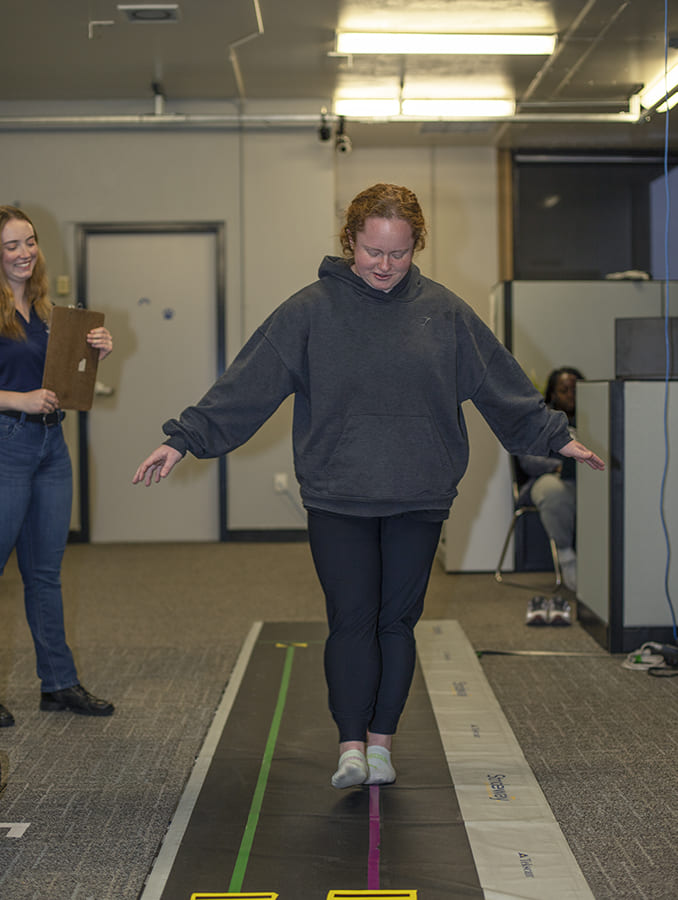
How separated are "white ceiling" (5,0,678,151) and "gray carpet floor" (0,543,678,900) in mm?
2880

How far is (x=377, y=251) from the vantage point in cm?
208

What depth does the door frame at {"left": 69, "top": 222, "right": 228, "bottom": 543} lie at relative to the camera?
6.42m

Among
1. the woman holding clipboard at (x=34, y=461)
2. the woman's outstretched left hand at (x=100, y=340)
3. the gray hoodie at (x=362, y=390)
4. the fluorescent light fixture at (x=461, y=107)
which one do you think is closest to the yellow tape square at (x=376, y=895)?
the gray hoodie at (x=362, y=390)

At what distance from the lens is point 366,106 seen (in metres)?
6.26

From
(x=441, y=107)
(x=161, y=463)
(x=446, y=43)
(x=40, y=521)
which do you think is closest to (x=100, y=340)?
(x=40, y=521)

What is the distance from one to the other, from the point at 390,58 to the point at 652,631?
11.5 ft

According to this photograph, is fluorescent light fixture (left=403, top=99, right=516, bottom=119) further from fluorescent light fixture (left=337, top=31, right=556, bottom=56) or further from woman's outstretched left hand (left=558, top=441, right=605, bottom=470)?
woman's outstretched left hand (left=558, top=441, right=605, bottom=470)

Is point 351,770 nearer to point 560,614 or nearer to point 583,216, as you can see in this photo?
point 560,614

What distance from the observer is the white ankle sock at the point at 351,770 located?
219 centimetres

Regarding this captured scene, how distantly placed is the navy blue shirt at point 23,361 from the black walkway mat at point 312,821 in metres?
1.13

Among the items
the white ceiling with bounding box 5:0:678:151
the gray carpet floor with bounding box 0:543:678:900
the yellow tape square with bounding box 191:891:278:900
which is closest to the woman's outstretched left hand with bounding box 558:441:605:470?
the gray carpet floor with bounding box 0:543:678:900

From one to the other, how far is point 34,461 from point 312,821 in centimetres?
124

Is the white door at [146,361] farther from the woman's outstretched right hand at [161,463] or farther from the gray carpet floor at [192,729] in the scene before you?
the woman's outstretched right hand at [161,463]

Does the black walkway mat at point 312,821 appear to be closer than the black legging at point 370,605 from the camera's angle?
Yes
